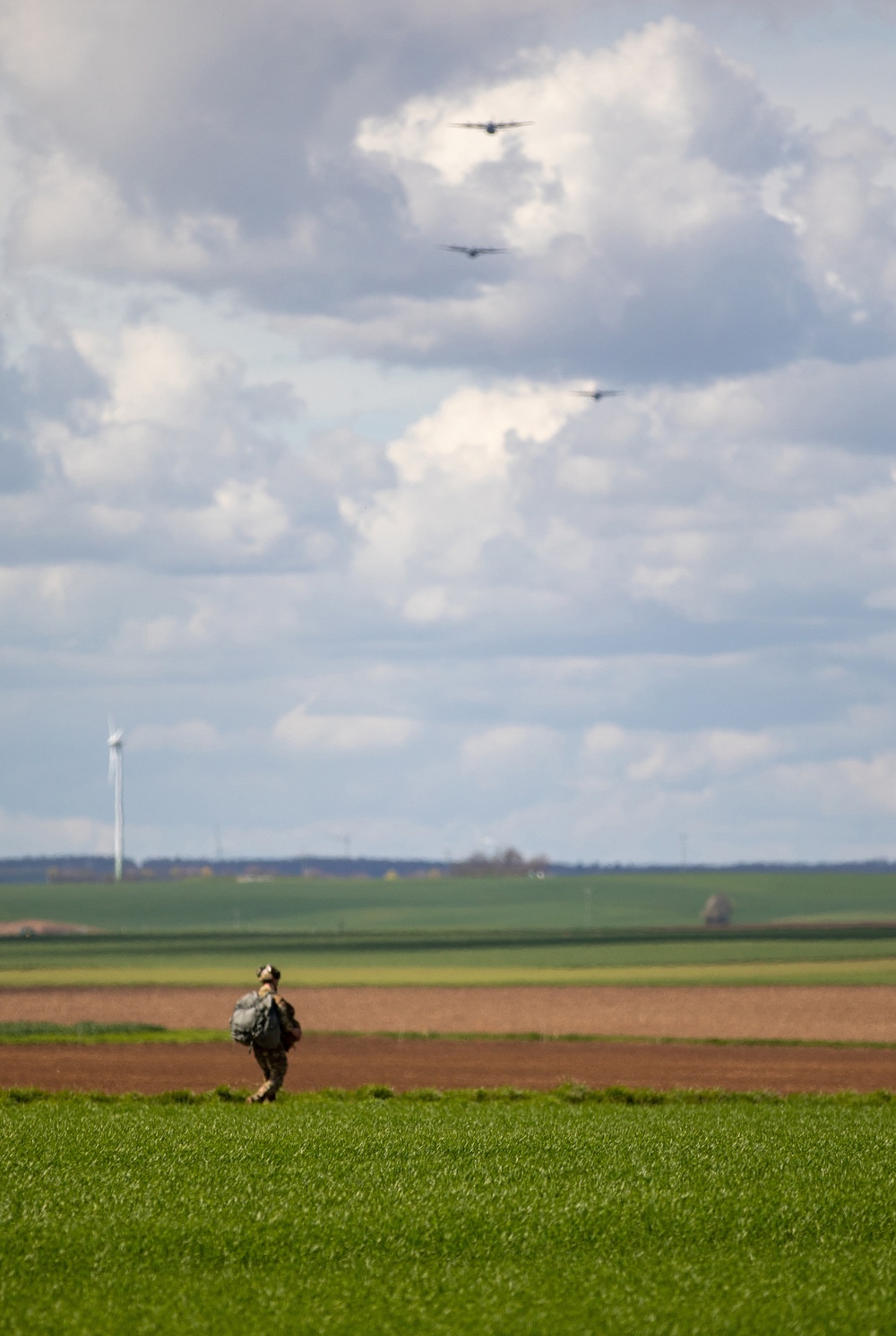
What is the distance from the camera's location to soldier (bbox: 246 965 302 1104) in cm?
2603

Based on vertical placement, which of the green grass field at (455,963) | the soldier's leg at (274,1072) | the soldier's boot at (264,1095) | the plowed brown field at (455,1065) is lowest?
the green grass field at (455,963)

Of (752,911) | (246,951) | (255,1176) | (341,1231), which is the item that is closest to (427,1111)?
(255,1176)

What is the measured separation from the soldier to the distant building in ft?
379

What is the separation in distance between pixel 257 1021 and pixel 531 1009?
3521 cm

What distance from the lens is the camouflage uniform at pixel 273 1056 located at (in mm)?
26109

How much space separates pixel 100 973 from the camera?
82.4 metres

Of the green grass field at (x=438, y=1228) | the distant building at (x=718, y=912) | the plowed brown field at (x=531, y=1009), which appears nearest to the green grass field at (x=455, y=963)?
the plowed brown field at (x=531, y=1009)

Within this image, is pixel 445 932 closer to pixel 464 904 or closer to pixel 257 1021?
pixel 464 904

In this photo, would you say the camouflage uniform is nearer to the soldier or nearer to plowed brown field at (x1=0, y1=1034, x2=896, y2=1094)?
the soldier

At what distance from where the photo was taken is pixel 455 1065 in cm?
3881

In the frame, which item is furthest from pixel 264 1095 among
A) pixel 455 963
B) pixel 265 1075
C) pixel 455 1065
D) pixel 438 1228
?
pixel 455 963

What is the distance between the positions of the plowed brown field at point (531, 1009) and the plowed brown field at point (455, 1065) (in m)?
4.51

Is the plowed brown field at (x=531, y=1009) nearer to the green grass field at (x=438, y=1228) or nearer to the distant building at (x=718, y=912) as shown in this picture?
the green grass field at (x=438, y=1228)

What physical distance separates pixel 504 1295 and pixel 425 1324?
105 cm
